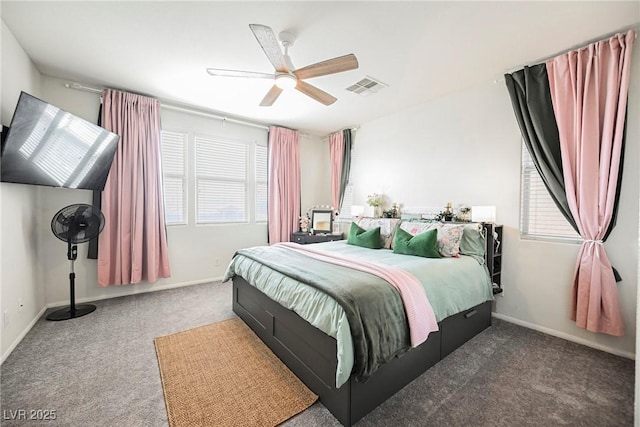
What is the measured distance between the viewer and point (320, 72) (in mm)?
2197

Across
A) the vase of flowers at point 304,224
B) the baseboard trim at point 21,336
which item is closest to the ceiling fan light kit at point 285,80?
the vase of flowers at point 304,224

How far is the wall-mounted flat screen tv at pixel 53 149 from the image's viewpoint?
81.7 inches

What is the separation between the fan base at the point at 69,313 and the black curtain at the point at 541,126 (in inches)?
205

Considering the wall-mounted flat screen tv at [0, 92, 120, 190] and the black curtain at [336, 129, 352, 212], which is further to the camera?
the black curtain at [336, 129, 352, 212]

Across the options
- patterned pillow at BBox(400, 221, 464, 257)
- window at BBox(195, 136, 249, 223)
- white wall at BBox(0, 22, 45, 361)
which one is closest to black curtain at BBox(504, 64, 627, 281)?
patterned pillow at BBox(400, 221, 464, 257)

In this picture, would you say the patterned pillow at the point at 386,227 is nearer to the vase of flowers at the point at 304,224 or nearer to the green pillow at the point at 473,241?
the green pillow at the point at 473,241

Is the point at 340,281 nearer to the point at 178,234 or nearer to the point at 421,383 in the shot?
the point at 421,383

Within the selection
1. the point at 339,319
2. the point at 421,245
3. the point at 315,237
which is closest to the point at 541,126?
the point at 421,245

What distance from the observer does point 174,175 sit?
154 inches

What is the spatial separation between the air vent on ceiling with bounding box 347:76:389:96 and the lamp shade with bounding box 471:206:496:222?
6.11 feet

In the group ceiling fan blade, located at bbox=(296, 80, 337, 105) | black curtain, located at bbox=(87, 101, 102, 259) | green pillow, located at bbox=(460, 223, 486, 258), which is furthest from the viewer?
black curtain, located at bbox=(87, 101, 102, 259)

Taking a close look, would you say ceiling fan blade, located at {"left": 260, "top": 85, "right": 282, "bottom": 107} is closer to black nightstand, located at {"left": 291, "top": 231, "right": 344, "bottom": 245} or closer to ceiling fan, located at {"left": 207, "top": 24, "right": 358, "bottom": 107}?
ceiling fan, located at {"left": 207, "top": 24, "right": 358, "bottom": 107}

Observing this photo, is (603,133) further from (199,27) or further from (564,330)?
(199,27)

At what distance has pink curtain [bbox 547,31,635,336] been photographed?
2129 mm
